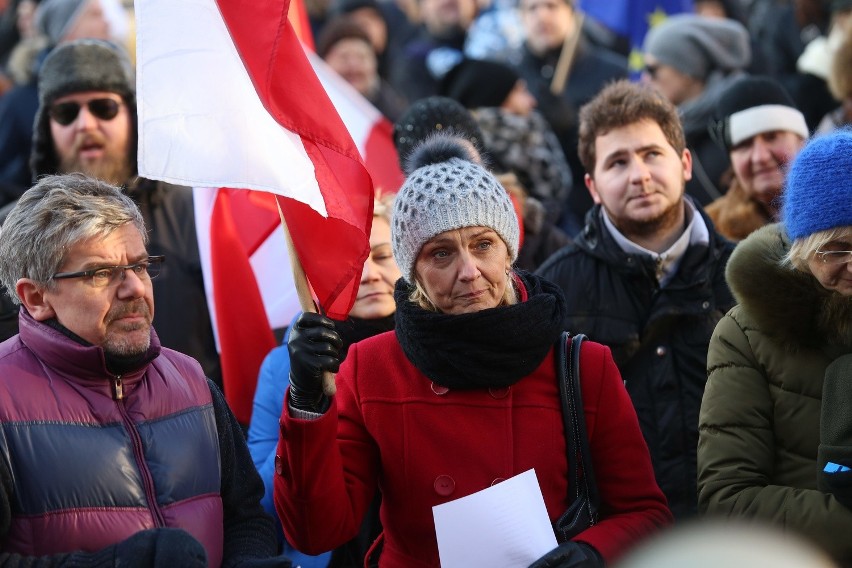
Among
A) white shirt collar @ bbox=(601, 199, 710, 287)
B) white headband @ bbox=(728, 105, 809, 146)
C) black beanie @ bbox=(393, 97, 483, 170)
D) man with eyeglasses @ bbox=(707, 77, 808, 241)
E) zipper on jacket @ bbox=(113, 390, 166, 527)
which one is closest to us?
zipper on jacket @ bbox=(113, 390, 166, 527)

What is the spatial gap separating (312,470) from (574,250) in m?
2.06

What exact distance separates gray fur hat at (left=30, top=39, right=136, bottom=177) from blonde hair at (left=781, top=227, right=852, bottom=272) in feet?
10.6

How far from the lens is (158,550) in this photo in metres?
3.25

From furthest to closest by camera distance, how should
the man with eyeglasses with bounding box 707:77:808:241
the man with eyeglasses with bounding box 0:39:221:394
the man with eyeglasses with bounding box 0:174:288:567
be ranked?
the man with eyeglasses with bounding box 707:77:808:241, the man with eyeglasses with bounding box 0:39:221:394, the man with eyeglasses with bounding box 0:174:288:567

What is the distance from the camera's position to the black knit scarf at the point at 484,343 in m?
3.81

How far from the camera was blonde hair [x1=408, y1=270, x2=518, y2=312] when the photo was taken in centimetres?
404

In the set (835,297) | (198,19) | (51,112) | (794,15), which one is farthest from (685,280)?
(794,15)

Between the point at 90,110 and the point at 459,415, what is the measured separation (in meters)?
3.01

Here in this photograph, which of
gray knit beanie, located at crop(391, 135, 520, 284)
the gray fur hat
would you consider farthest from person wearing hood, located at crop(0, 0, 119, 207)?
gray knit beanie, located at crop(391, 135, 520, 284)

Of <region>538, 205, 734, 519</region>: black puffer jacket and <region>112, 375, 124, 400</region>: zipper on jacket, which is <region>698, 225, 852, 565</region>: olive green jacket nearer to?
<region>538, 205, 734, 519</region>: black puffer jacket

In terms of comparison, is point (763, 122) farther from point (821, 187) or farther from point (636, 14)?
point (636, 14)

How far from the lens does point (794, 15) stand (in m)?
10.2

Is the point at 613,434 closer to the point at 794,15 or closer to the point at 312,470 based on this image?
the point at 312,470

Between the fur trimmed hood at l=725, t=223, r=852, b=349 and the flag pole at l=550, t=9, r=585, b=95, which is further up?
the flag pole at l=550, t=9, r=585, b=95
